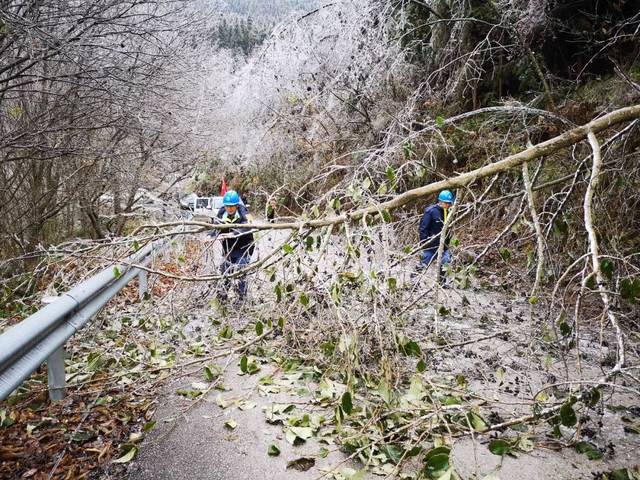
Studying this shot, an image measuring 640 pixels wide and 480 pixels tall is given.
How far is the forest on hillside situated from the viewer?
2637 millimetres

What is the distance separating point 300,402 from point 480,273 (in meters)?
5.10

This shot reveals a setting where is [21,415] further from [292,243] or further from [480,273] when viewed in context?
[480,273]

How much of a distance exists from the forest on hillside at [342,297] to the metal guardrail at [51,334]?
32mm

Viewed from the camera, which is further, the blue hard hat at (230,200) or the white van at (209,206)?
the blue hard hat at (230,200)

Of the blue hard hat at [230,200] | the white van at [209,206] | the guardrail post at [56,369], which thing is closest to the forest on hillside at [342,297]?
the guardrail post at [56,369]

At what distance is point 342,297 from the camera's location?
333 cm

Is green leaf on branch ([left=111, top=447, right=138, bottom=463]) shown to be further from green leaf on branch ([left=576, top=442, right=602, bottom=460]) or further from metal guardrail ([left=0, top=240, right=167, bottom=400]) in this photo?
green leaf on branch ([left=576, top=442, right=602, bottom=460])

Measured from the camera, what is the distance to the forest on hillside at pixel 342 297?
2.64 m

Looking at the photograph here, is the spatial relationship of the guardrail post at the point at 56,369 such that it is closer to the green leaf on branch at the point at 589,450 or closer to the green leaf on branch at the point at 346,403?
the green leaf on branch at the point at 346,403

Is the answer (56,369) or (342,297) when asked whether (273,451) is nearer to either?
(342,297)

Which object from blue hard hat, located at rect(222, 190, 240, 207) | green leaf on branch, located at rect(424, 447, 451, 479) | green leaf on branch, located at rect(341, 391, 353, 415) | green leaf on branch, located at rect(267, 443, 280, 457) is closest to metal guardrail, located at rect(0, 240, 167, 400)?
green leaf on branch, located at rect(267, 443, 280, 457)

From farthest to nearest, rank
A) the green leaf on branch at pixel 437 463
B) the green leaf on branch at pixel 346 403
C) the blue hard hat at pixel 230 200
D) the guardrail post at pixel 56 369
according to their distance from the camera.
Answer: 1. the blue hard hat at pixel 230 200
2. the guardrail post at pixel 56 369
3. the green leaf on branch at pixel 346 403
4. the green leaf on branch at pixel 437 463

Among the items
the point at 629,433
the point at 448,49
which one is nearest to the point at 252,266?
the point at 629,433

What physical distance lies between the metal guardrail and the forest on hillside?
0.11 feet
